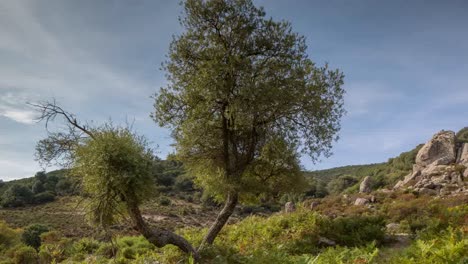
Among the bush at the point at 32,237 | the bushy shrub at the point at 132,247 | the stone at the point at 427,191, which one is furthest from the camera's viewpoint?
the bush at the point at 32,237

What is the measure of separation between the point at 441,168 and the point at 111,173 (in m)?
39.4

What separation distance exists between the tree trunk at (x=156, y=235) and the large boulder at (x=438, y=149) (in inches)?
1639

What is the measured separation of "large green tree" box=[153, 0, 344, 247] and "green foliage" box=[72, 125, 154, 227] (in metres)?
4.00

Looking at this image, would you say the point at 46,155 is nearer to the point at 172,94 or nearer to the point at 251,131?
the point at 172,94

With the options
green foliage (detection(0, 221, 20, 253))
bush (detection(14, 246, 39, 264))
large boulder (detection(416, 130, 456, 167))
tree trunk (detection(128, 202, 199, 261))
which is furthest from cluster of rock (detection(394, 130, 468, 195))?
green foliage (detection(0, 221, 20, 253))

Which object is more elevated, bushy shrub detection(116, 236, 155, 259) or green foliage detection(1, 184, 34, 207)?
green foliage detection(1, 184, 34, 207)

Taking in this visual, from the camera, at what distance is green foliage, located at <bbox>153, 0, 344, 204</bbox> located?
539 inches

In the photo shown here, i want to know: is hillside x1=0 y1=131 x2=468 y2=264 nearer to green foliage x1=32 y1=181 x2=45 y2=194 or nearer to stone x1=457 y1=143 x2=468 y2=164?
stone x1=457 y1=143 x2=468 y2=164

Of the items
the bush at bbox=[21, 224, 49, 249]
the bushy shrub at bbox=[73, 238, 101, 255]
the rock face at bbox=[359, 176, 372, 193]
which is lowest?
the bush at bbox=[21, 224, 49, 249]

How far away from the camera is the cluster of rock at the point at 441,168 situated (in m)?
31.2

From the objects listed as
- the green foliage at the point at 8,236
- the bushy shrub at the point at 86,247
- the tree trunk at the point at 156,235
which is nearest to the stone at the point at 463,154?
the tree trunk at the point at 156,235

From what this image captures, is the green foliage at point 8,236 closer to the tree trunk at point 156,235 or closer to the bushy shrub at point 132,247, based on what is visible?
the bushy shrub at point 132,247

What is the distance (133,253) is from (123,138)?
21.0 feet

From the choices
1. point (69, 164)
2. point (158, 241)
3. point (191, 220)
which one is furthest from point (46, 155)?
point (191, 220)
